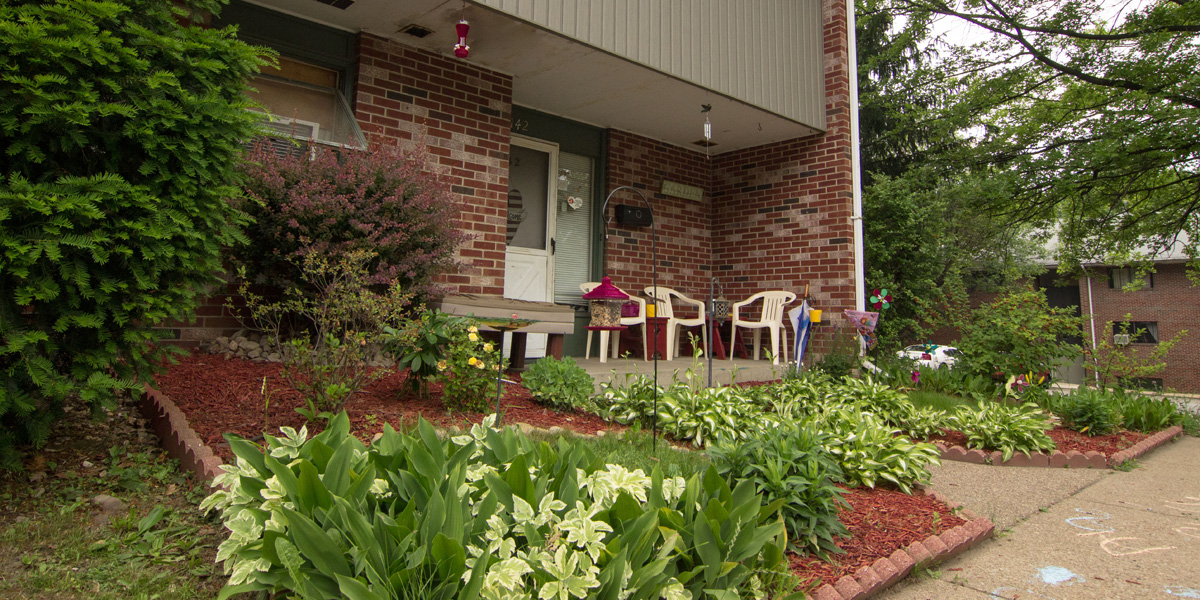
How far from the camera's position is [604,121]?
24.8 feet

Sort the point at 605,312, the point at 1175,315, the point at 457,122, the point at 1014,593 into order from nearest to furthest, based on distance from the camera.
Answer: the point at 1014,593
the point at 457,122
the point at 605,312
the point at 1175,315

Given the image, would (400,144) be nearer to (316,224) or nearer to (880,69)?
(316,224)

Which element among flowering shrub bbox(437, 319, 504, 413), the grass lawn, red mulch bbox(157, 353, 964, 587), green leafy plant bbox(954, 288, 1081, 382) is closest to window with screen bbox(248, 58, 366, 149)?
red mulch bbox(157, 353, 964, 587)

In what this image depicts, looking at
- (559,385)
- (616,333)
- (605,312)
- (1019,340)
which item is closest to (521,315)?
(559,385)

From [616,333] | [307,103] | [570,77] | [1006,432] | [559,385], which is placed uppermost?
[570,77]

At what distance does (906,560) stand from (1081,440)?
3.69 m

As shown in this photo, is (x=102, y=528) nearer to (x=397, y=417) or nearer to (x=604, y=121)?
(x=397, y=417)

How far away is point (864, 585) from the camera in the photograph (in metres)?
2.12

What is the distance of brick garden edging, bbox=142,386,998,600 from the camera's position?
2.11m

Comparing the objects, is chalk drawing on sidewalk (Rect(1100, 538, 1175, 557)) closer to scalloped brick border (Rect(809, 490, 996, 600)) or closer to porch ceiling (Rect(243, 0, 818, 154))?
scalloped brick border (Rect(809, 490, 996, 600))

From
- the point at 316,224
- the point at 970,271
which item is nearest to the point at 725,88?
the point at 316,224

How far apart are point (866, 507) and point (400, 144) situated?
14.5 ft

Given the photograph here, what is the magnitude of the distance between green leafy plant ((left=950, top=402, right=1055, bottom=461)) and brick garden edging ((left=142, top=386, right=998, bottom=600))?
1.59m

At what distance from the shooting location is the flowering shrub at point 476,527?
151 centimetres
